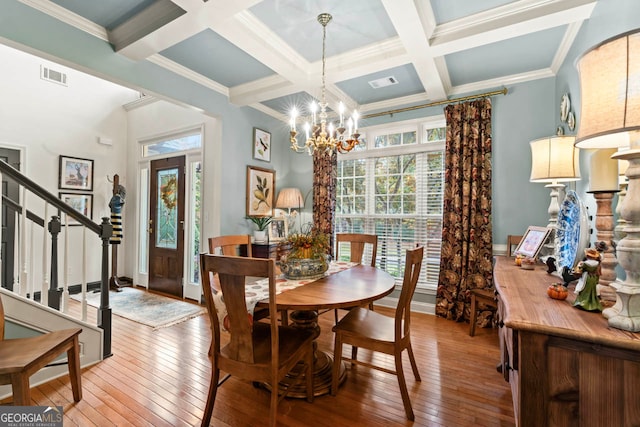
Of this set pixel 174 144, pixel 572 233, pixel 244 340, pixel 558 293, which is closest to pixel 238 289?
pixel 244 340

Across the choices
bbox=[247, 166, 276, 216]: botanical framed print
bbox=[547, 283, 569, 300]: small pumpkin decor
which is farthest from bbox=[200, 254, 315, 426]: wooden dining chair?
bbox=[247, 166, 276, 216]: botanical framed print

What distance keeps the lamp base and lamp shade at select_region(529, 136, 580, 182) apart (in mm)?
1370

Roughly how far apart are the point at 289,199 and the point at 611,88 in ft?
11.4

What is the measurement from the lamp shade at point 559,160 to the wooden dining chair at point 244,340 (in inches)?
81.3

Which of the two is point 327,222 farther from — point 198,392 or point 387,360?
point 198,392

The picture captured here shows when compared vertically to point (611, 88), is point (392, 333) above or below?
below

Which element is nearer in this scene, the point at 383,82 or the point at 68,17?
the point at 68,17


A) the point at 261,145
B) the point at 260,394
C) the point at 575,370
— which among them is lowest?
the point at 260,394

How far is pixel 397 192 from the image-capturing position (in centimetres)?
384

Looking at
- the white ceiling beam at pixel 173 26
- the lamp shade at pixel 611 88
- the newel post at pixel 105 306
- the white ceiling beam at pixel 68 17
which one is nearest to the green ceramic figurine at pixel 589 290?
the lamp shade at pixel 611 88

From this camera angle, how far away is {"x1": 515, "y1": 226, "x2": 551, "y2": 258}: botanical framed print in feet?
6.96

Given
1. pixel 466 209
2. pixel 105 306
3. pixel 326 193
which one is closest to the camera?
pixel 105 306

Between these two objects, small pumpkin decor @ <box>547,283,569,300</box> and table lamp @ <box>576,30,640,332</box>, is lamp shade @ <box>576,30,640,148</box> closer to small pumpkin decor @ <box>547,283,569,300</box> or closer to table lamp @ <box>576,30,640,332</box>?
table lamp @ <box>576,30,640,332</box>

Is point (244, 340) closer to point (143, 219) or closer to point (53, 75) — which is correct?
point (143, 219)
